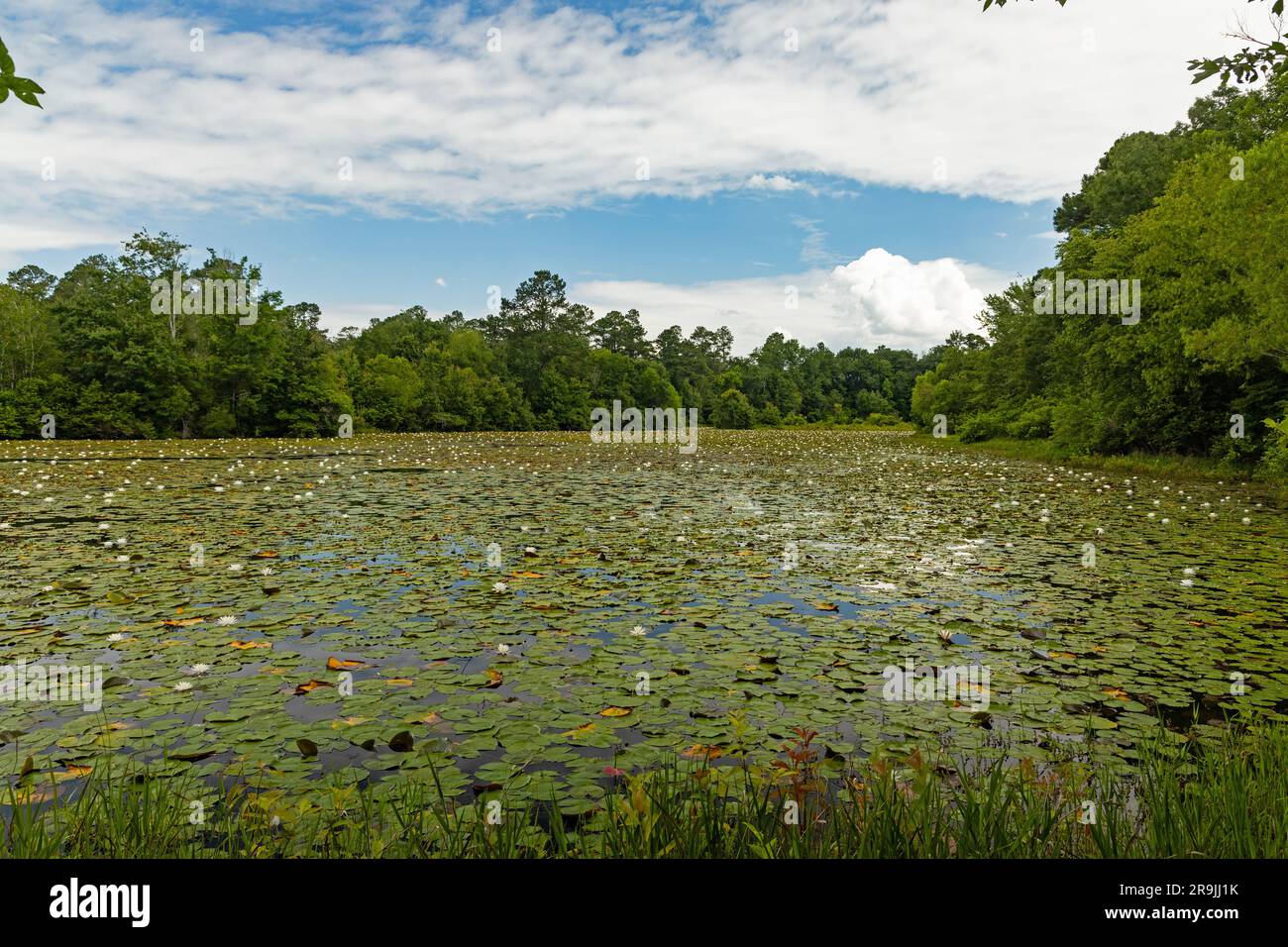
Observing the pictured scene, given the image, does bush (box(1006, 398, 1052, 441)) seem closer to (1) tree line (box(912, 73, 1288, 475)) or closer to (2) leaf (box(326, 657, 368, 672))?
(1) tree line (box(912, 73, 1288, 475))

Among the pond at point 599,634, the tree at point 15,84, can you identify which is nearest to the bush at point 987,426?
the pond at point 599,634

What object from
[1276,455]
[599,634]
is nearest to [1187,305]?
[1276,455]

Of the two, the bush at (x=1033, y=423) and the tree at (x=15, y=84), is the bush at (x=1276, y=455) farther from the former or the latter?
the bush at (x=1033, y=423)

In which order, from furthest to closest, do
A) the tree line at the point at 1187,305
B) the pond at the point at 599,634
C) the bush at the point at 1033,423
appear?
the bush at the point at 1033,423, the tree line at the point at 1187,305, the pond at the point at 599,634

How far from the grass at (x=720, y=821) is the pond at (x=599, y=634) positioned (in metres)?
0.32

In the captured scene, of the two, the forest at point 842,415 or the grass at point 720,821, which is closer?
the grass at point 720,821

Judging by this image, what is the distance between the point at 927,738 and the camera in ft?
13.6

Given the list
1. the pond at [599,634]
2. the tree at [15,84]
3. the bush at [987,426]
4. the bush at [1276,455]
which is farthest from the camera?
the bush at [987,426]

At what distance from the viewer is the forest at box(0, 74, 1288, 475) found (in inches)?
689

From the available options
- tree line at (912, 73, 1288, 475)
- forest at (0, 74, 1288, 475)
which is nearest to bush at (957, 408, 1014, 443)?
forest at (0, 74, 1288, 475)

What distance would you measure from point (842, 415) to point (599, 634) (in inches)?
4102

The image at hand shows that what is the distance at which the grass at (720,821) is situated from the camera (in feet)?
9.09
